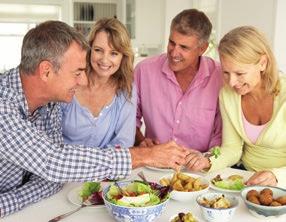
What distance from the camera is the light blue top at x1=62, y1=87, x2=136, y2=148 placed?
6.04ft

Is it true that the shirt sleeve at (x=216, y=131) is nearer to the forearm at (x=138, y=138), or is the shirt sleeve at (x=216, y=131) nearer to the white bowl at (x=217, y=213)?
the forearm at (x=138, y=138)

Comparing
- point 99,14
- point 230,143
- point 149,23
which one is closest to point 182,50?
point 230,143

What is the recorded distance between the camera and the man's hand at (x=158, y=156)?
1302mm

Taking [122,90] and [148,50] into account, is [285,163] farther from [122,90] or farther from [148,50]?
[148,50]

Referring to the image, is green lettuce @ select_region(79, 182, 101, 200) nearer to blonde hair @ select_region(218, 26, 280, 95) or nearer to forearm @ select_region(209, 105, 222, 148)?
blonde hair @ select_region(218, 26, 280, 95)

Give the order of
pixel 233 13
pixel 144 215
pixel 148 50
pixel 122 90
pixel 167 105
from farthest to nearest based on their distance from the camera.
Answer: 1. pixel 148 50
2. pixel 233 13
3. pixel 167 105
4. pixel 122 90
5. pixel 144 215

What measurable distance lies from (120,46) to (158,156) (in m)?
0.72

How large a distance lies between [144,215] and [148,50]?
5.09 metres

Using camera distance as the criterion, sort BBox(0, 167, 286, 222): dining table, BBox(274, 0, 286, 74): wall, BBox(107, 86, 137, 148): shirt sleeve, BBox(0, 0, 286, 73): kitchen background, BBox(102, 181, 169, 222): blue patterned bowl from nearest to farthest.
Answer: BBox(102, 181, 169, 222): blue patterned bowl < BBox(0, 167, 286, 222): dining table < BBox(107, 86, 137, 148): shirt sleeve < BBox(274, 0, 286, 74): wall < BBox(0, 0, 286, 73): kitchen background

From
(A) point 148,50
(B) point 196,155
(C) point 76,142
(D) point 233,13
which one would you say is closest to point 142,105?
(C) point 76,142

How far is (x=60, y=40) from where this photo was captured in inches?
53.3

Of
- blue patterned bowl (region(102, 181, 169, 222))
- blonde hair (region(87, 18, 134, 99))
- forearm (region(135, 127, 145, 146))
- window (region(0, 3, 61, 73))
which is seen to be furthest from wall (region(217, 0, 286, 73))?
window (region(0, 3, 61, 73))

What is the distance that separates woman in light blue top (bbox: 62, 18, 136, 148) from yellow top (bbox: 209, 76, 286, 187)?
18.3 inches

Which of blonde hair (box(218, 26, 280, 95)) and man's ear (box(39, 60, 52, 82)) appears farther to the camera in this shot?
blonde hair (box(218, 26, 280, 95))
